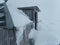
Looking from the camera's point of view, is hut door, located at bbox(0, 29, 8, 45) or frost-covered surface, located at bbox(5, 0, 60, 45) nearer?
hut door, located at bbox(0, 29, 8, 45)

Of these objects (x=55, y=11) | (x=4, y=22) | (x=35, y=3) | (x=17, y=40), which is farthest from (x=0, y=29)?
(x=55, y=11)

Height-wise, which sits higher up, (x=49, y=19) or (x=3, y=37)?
(x=3, y=37)

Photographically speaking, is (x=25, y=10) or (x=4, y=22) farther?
(x=25, y=10)

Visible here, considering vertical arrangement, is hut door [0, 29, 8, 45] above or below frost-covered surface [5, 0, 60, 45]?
above

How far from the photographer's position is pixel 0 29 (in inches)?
239

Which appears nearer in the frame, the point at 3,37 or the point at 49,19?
the point at 3,37

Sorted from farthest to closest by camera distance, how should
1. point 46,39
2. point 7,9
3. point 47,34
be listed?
point 47,34
point 46,39
point 7,9

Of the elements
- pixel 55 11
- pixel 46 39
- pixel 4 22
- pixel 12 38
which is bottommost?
pixel 46 39

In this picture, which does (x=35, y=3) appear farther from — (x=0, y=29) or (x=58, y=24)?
(x=0, y=29)

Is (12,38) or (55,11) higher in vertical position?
(12,38)

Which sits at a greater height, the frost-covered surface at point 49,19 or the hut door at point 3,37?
the hut door at point 3,37

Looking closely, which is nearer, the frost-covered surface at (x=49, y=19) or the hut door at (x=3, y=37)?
the hut door at (x=3, y=37)

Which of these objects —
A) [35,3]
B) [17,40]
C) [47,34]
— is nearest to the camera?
[17,40]

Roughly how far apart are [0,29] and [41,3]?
707 centimetres
